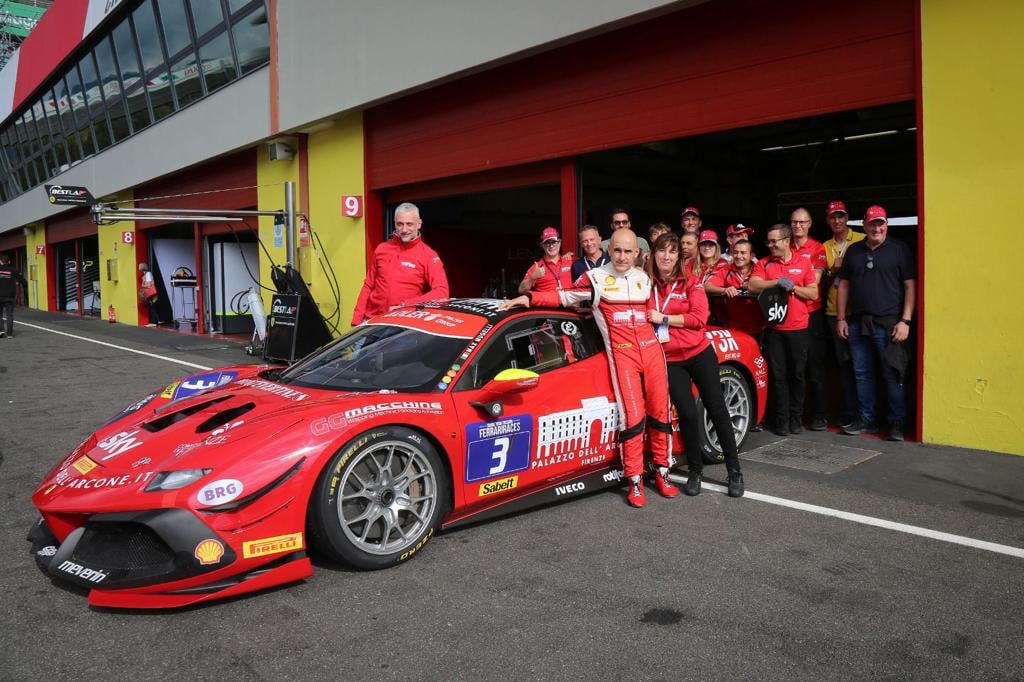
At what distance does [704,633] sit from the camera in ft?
9.62

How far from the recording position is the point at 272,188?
559 inches

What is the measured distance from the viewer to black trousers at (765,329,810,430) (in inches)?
255

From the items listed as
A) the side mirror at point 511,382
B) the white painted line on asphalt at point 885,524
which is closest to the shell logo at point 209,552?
the side mirror at point 511,382

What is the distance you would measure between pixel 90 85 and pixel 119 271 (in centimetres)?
548

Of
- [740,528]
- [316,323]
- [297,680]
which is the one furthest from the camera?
[316,323]

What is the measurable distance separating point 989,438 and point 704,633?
407cm

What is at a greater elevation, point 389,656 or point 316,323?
point 316,323

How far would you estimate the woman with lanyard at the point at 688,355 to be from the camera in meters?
4.79

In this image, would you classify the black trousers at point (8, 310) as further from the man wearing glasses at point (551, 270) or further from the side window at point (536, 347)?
the side window at point (536, 347)

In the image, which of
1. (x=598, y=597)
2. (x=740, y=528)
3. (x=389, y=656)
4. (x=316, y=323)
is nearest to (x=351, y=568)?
(x=389, y=656)

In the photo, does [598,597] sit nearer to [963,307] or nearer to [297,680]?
[297,680]

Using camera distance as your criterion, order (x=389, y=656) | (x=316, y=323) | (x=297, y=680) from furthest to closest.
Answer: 1. (x=316, y=323)
2. (x=389, y=656)
3. (x=297, y=680)

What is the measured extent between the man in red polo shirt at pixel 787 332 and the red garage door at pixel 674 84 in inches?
51.5

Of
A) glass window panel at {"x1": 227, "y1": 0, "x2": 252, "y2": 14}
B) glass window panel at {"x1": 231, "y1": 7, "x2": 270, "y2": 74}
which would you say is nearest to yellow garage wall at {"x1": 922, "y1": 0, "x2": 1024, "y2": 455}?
glass window panel at {"x1": 231, "y1": 7, "x2": 270, "y2": 74}
